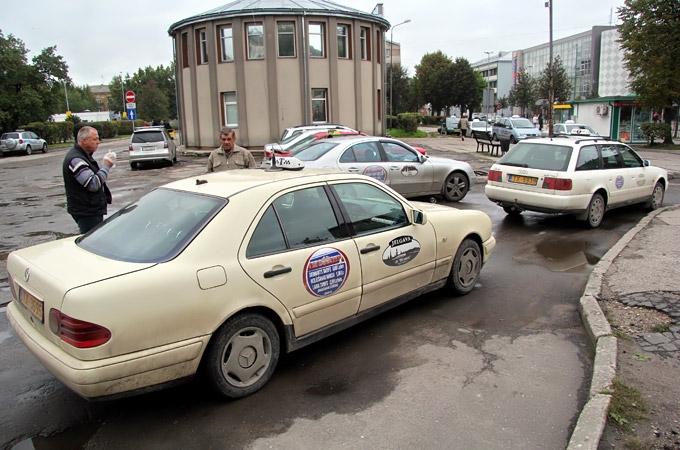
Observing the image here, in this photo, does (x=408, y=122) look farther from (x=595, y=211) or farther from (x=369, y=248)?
(x=369, y=248)

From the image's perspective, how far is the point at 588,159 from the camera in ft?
31.0

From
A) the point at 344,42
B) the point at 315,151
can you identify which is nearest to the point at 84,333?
the point at 315,151

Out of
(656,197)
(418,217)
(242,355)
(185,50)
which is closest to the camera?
(242,355)

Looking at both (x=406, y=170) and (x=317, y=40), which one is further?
(x=317, y=40)

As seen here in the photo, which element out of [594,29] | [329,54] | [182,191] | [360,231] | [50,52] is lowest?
[360,231]

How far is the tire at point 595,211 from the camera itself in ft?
31.0

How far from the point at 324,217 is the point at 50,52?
53.3 metres

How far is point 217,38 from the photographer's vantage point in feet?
93.3

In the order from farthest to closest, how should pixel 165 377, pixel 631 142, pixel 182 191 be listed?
pixel 631 142 < pixel 182 191 < pixel 165 377

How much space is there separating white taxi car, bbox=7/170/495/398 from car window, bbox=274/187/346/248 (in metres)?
0.01

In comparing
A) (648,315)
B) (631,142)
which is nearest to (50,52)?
(631,142)

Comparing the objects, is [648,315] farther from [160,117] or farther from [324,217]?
[160,117]

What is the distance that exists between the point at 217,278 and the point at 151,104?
82.9 m

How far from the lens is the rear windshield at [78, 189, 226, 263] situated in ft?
12.1
